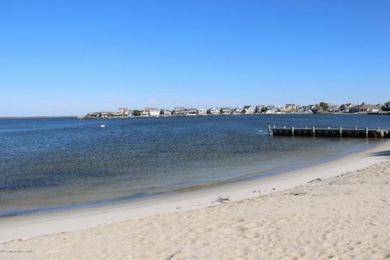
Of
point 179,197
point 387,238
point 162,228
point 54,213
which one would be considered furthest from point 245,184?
point 387,238

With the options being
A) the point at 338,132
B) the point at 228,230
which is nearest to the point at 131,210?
the point at 228,230

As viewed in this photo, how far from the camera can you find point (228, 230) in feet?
34.3

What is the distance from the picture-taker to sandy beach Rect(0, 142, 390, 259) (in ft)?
28.9

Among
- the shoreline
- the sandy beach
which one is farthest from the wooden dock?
the sandy beach

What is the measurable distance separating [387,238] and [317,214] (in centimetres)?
274

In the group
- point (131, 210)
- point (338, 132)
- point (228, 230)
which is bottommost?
point (338, 132)

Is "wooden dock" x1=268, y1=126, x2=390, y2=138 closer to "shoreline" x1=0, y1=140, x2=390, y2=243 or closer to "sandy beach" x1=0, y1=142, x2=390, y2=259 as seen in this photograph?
"shoreline" x1=0, y1=140, x2=390, y2=243

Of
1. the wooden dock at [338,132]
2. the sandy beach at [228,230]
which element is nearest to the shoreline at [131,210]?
the sandy beach at [228,230]

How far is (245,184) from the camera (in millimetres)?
21234

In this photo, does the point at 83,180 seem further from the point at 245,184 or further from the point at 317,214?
the point at 317,214

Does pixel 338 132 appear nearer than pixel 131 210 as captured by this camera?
No

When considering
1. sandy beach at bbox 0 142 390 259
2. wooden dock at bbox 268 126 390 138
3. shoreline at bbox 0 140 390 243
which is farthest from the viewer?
wooden dock at bbox 268 126 390 138

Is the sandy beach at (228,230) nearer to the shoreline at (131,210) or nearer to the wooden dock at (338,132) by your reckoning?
the shoreline at (131,210)

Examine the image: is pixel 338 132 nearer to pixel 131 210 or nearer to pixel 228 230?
pixel 131 210
